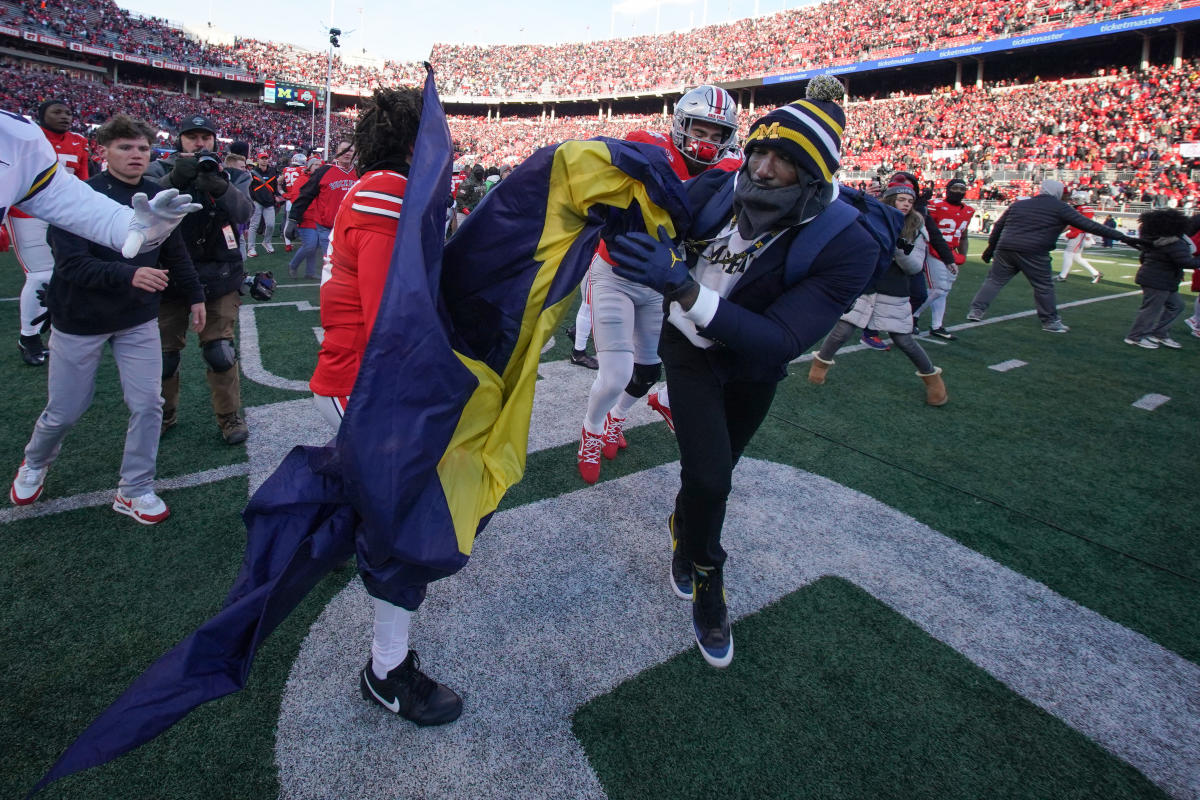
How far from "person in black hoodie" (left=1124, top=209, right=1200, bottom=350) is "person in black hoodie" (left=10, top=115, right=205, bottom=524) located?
1069 centimetres

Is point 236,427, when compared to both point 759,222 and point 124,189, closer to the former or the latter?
point 124,189

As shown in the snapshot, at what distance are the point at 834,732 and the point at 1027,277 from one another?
8417mm

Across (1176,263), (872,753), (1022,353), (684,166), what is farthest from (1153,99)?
(872,753)

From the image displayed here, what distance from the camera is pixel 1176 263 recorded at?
7.99 meters

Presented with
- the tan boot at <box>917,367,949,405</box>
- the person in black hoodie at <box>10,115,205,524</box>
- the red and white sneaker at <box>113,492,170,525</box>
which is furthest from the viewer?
the tan boot at <box>917,367,949,405</box>

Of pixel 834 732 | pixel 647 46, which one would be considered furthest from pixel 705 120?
pixel 647 46

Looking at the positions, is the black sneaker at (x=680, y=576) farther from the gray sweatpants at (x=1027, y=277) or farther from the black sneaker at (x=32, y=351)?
the gray sweatpants at (x=1027, y=277)

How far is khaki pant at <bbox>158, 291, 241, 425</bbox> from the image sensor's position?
13.2 ft

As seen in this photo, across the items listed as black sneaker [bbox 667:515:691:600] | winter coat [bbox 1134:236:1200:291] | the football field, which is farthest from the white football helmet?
winter coat [bbox 1134:236:1200:291]

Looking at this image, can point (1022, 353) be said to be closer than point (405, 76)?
Yes

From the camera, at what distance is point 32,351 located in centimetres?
534

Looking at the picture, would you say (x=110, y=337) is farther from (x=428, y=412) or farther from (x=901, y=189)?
(x=901, y=189)

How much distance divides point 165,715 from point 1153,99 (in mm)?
38303

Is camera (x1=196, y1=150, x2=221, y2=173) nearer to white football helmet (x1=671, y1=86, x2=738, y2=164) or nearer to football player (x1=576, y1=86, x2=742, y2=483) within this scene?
football player (x1=576, y1=86, x2=742, y2=483)
